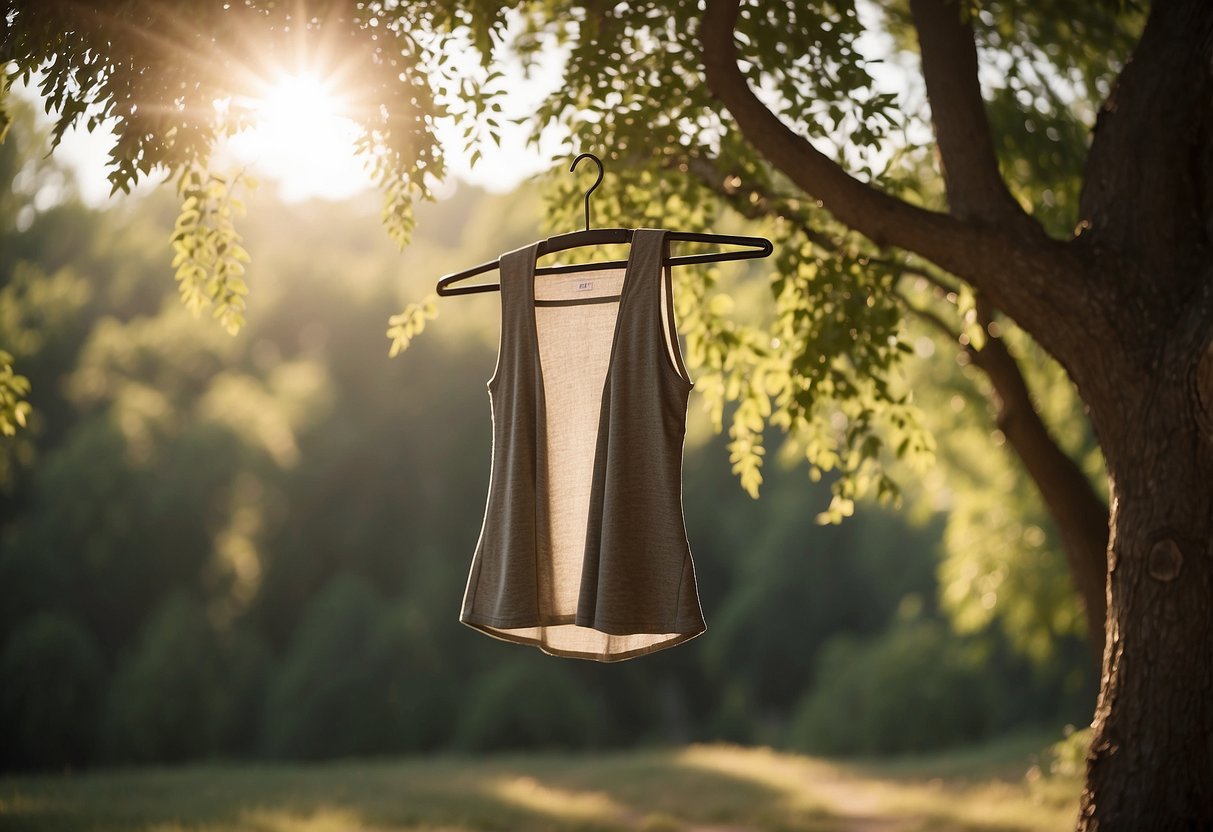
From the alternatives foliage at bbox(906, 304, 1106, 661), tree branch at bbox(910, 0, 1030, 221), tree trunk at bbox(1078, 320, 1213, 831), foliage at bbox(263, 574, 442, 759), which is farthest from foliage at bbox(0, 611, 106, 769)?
tree trunk at bbox(1078, 320, 1213, 831)

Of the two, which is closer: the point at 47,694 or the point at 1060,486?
the point at 1060,486

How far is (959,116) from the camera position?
4250 millimetres

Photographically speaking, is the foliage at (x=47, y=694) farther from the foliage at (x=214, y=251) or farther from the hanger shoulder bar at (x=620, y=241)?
the hanger shoulder bar at (x=620, y=241)

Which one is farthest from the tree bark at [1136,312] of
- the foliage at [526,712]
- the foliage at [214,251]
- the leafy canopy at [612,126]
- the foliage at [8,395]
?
the foliage at [526,712]

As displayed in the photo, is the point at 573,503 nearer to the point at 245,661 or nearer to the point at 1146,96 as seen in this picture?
the point at 1146,96

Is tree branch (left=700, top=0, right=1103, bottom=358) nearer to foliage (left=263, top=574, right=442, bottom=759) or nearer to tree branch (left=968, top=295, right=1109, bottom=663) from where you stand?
tree branch (left=968, top=295, right=1109, bottom=663)

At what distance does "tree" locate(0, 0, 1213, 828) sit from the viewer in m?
3.58

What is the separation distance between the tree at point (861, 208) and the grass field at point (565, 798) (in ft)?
10.8

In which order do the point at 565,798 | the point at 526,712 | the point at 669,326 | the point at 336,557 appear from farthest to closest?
the point at 336,557 < the point at 526,712 < the point at 565,798 < the point at 669,326

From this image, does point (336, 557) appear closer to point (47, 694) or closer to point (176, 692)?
point (176, 692)

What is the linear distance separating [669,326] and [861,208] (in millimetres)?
1324

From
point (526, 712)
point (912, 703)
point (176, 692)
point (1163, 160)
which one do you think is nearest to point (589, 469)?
point (1163, 160)

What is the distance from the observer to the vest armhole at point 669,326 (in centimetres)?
296

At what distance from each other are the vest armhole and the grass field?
474 cm
